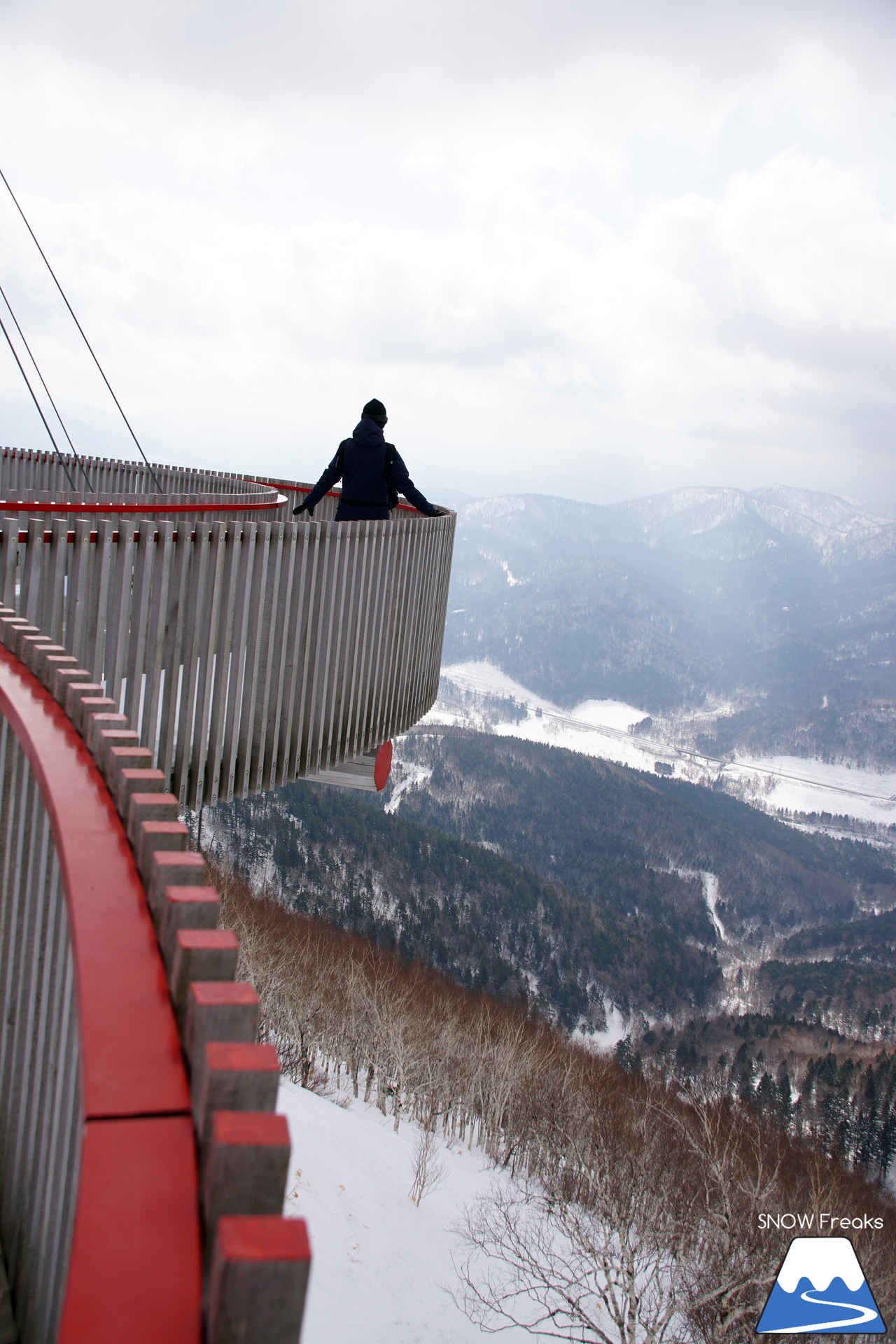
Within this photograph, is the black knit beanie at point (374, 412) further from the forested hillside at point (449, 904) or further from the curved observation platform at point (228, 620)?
the forested hillside at point (449, 904)

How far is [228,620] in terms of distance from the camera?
7.02m

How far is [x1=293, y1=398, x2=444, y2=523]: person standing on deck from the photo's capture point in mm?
8844

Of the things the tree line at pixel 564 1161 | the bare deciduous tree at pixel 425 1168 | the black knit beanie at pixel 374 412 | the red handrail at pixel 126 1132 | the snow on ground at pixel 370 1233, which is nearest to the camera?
the red handrail at pixel 126 1132

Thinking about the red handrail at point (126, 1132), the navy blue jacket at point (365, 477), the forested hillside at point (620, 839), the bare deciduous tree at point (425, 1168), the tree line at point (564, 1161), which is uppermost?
the navy blue jacket at point (365, 477)

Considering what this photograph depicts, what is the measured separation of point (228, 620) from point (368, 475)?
278cm

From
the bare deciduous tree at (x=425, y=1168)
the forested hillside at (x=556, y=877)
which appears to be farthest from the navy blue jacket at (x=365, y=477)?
the forested hillside at (x=556, y=877)

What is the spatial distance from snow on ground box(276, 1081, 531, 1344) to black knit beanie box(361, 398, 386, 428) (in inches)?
296

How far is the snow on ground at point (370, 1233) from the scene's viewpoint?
48.0 ft

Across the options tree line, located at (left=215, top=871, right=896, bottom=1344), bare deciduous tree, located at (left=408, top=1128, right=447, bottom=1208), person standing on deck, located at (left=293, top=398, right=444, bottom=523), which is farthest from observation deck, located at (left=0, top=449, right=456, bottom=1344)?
bare deciduous tree, located at (left=408, top=1128, right=447, bottom=1208)

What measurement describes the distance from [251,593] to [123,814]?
17.5ft

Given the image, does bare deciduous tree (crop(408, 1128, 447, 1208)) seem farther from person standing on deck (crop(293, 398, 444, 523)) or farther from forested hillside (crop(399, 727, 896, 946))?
forested hillside (crop(399, 727, 896, 946))

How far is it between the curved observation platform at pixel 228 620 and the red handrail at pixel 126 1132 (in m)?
1.10

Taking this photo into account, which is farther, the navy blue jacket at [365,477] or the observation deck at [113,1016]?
the navy blue jacket at [365,477]

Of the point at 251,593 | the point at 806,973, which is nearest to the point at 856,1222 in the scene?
the point at 251,593
